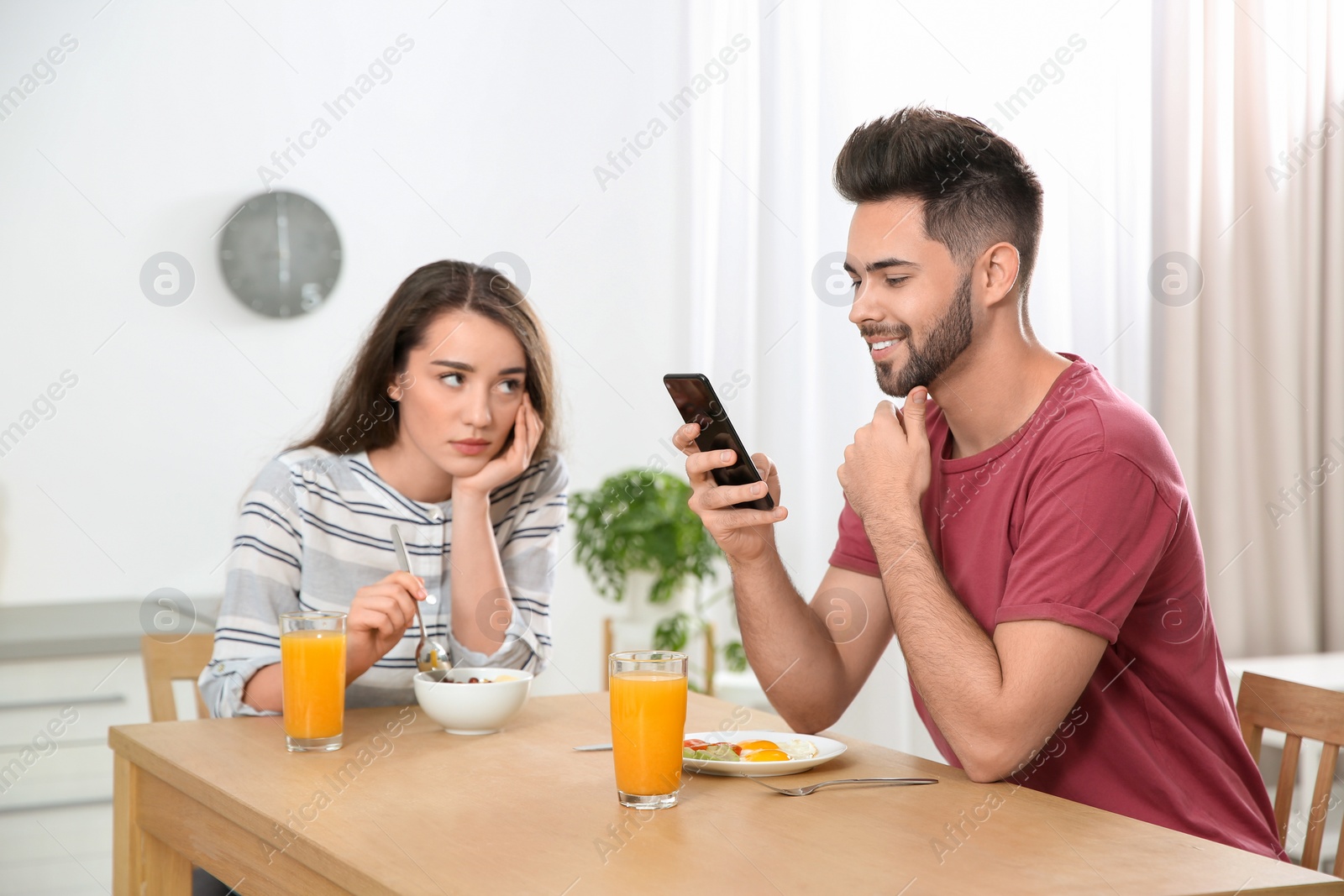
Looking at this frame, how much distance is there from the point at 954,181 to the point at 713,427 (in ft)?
1.48

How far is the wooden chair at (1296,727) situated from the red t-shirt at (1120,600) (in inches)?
1.3

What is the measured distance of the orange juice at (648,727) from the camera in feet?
3.40

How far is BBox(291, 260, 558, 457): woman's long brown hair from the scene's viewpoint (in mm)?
1749

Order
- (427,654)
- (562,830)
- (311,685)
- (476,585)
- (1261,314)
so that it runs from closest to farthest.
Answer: (562,830)
(311,685)
(427,654)
(476,585)
(1261,314)

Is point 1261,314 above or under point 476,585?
above

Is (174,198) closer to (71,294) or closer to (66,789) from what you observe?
(71,294)

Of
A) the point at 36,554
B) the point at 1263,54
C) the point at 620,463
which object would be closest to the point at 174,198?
the point at 36,554

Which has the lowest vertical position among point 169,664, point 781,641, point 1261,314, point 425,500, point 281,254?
point 169,664

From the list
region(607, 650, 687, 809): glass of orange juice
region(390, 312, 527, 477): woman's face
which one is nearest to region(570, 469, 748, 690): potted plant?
region(390, 312, 527, 477): woman's face

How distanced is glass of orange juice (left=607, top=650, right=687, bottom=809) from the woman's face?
70cm

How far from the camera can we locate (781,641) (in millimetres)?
1448

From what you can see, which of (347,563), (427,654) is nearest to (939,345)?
(427,654)

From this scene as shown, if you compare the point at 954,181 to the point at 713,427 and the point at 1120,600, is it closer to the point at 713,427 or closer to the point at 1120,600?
the point at 713,427

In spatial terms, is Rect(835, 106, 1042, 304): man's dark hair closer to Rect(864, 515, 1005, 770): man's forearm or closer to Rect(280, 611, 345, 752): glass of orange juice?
Rect(864, 515, 1005, 770): man's forearm
